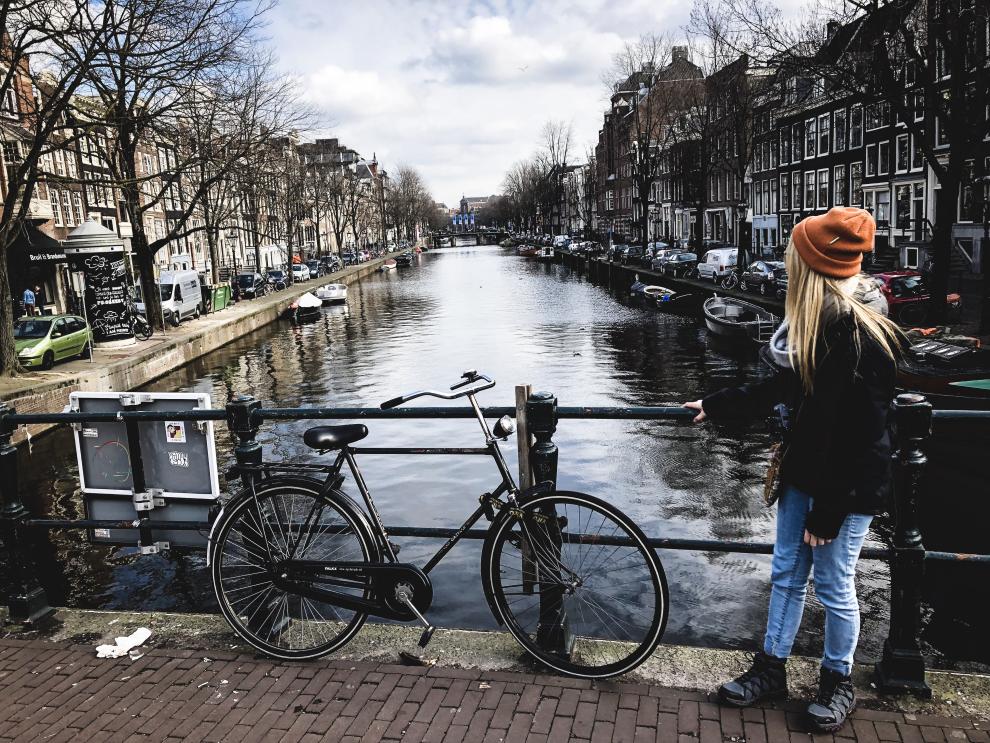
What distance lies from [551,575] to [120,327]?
88.4ft

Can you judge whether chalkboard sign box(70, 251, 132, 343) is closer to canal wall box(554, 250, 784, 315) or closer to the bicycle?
canal wall box(554, 250, 784, 315)

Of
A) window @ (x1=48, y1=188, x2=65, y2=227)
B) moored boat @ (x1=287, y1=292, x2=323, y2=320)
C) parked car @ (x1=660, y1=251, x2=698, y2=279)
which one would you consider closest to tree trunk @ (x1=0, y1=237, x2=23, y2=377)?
moored boat @ (x1=287, y1=292, x2=323, y2=320)

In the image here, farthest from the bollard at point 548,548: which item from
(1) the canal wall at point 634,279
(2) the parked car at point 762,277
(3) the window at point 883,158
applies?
(3) the window at point 883,158

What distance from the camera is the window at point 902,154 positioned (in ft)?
132

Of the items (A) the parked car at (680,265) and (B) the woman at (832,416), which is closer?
(B) the woman at (832,416)

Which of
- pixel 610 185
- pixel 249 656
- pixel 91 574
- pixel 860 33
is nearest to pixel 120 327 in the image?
pixel 91 574

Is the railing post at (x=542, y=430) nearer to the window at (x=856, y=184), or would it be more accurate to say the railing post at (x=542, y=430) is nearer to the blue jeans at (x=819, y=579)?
the blue jeans at (x=819, y=579)

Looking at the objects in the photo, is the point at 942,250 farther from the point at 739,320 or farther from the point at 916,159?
the point at 916,159

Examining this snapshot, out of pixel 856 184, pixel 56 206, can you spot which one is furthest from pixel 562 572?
pixel 56 206

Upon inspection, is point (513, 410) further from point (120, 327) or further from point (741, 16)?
point (120, 327)

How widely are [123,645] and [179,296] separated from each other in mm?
33786

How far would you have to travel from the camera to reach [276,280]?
60500 mm

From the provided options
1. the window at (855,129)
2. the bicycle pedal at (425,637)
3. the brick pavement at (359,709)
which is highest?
the window at (855,129)

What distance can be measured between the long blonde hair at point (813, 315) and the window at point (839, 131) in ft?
157
